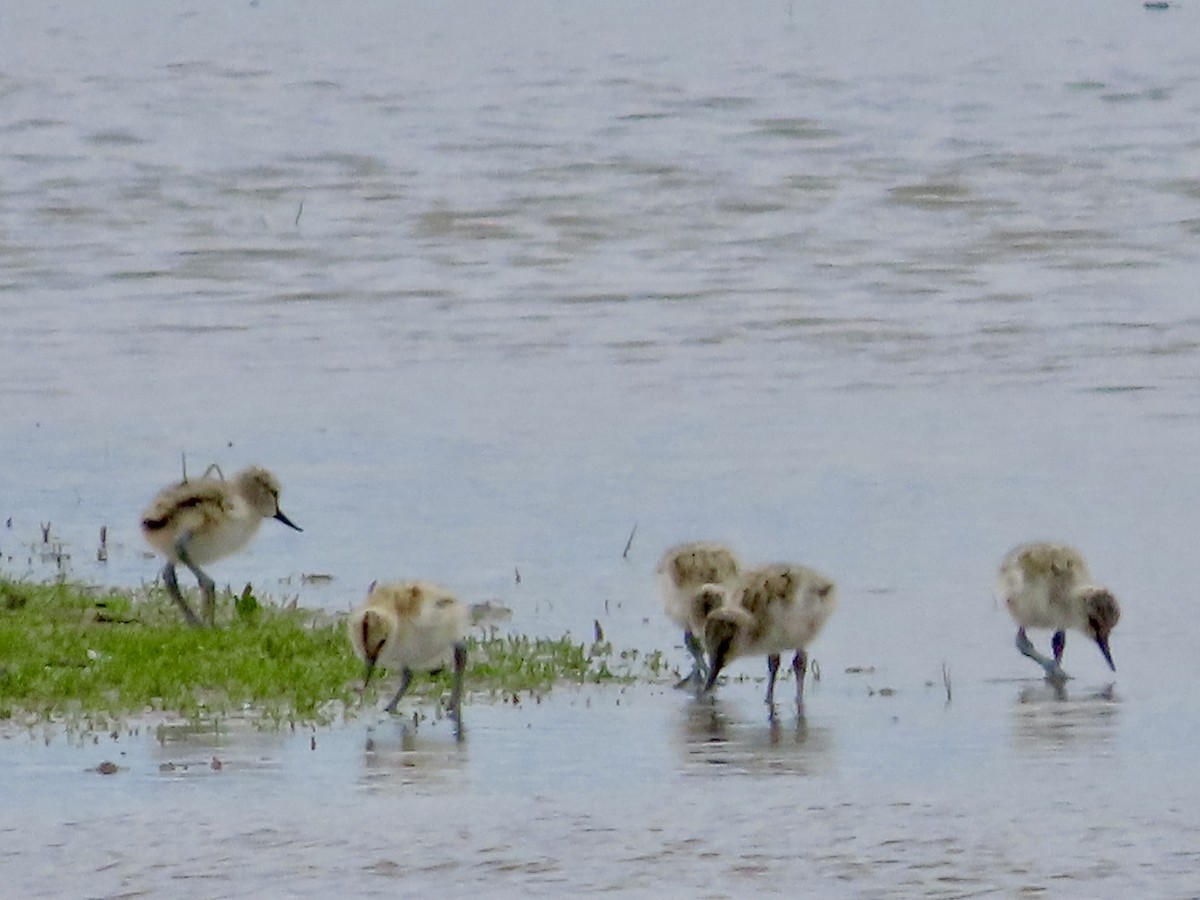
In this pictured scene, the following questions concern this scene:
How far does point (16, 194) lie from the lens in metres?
23.9

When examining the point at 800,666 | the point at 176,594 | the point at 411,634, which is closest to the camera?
the point at 411,634

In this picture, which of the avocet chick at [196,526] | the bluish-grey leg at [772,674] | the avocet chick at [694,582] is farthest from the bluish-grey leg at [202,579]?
the bluish-grey leg at [772,674]

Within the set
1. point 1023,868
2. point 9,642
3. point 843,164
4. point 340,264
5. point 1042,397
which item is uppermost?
point 843,164

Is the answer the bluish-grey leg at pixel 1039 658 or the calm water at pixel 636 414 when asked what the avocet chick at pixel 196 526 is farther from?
the bluish-grey leg at pixel 1039 658

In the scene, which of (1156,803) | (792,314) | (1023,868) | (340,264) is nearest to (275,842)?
(1023,868)

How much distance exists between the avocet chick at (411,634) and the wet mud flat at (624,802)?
154 mm

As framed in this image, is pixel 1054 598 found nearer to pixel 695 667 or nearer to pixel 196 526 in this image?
pixel 695 667

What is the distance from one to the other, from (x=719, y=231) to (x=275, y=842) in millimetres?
15051

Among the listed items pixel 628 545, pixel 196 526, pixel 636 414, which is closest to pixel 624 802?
pixel 196 526

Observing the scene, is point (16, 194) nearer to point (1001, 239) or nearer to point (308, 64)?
point (1001, 239)

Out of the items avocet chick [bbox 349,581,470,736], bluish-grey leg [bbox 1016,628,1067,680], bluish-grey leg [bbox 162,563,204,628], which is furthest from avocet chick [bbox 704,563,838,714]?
bluish-grey leg [bbox 162,563,204,628]

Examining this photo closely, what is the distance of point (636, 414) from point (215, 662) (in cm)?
580

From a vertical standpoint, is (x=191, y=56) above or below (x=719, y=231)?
above

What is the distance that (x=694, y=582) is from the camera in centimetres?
1034
